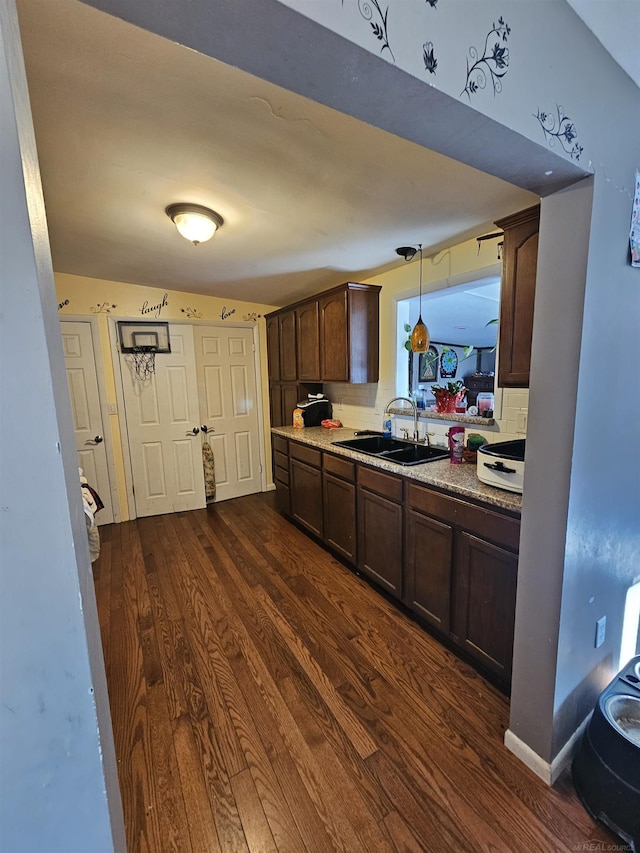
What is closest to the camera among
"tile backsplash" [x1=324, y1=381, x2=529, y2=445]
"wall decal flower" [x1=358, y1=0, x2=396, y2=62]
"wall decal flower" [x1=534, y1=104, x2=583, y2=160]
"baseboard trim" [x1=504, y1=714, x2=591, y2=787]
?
"wall decal flower" [x1=358, y1=0, x2=396, y2=62]

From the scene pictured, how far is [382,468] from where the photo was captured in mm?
2225

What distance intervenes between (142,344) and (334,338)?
1977 millimetres

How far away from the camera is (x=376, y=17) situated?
2.02ft

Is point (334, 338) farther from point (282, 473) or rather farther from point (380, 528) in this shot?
point (380, 528)

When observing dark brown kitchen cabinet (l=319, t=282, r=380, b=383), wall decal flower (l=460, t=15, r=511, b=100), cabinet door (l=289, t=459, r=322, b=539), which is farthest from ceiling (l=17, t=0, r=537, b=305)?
cabinet door (l=289, t=459, r=322, b=539)

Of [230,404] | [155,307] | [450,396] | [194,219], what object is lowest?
[230,404]

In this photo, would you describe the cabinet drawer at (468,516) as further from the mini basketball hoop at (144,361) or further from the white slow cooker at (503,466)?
the mini basketball hoop at (144,361)

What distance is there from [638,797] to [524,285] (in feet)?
5.97

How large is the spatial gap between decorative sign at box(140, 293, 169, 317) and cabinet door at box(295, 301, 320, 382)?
135 cm

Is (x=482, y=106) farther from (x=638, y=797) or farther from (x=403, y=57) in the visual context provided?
(x=638, y=797)

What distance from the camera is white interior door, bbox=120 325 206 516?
3.66 metres

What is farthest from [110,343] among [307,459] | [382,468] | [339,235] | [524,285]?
[524,285]

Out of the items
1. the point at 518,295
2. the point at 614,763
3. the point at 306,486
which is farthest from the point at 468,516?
the point at 306,486

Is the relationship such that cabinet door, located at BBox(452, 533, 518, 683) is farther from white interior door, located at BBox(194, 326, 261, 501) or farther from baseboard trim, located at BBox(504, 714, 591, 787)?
white interior door, located at BBox(194, 326, 261, 501)
